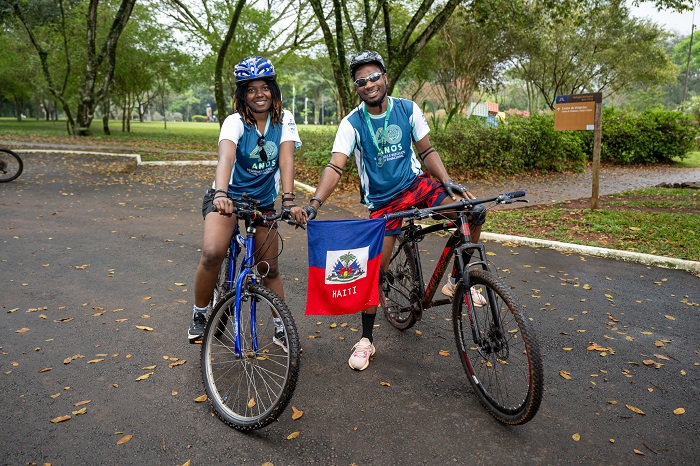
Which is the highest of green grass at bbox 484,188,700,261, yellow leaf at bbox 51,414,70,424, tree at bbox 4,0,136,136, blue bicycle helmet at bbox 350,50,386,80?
tree at bbox 4,0,136,136

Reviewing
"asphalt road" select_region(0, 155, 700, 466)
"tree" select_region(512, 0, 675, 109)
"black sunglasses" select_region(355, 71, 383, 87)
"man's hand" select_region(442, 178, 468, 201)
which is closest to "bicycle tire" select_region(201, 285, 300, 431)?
"asphalt road" select_region(0, 155, 700, 466)

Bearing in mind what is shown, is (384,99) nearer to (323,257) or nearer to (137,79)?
(323,257)

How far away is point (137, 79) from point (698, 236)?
3252 centimetres

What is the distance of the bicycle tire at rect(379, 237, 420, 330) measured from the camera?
4484 mm

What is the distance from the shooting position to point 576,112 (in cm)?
1035

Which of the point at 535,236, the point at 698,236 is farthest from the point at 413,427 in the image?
the point at 698,236

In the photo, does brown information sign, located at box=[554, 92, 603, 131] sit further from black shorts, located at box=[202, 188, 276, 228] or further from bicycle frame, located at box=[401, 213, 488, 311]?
black shorts, located at box=[202, 188, 276, 228]

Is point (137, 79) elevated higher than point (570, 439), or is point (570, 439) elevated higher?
point (137, 79)

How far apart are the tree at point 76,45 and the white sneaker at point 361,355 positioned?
2072cm

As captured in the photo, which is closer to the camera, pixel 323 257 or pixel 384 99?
pixel 323 257

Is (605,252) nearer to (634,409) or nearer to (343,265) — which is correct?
(634,409)

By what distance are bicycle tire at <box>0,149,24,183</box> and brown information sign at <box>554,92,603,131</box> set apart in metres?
11.8

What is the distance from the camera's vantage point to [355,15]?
28.0 metres

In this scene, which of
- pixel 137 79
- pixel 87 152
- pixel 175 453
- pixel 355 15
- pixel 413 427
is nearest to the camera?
pixel 175 453
